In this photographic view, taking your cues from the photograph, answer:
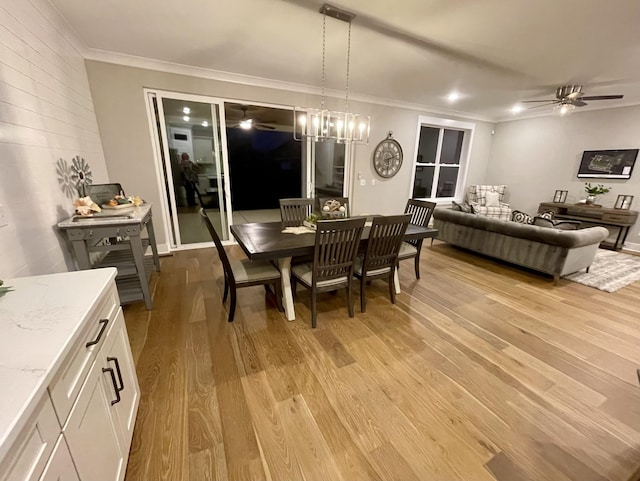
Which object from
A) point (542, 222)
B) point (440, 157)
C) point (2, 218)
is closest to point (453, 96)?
point (440, 157)

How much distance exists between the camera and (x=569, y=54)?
2904 millimetres

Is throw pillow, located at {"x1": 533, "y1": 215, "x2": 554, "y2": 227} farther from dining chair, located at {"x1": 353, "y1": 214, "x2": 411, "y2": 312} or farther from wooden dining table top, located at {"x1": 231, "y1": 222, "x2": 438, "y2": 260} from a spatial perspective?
dining chair, located at {"x1": 353, "y1": 214, "x2": 411, "y2": 312}

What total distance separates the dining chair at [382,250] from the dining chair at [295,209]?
1.03m

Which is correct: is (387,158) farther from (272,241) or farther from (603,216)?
(603,216)

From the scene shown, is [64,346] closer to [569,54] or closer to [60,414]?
[60,414]

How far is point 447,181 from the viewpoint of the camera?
6.68 m

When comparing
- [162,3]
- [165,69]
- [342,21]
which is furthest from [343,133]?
[165,69]

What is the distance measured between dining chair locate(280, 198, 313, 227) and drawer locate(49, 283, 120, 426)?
2.18 metres

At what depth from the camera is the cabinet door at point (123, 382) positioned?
1.16 m

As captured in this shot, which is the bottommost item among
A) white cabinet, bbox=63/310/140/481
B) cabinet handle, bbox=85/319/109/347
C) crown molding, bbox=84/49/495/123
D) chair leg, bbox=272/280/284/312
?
chair leg, bbox=272/280/284/312

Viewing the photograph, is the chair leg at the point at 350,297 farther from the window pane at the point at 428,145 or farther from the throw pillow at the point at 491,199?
the throw pillow at the point at 491,199

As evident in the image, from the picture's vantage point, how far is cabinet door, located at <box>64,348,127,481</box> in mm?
813

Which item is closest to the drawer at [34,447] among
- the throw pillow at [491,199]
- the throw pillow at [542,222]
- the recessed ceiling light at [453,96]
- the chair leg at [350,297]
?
the chair leg at [350,297]

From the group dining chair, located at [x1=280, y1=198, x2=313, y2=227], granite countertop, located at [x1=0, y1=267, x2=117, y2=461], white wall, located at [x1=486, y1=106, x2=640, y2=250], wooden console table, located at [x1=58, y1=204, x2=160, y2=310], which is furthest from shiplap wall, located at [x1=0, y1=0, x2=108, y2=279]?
white wall, located at [x1=486, y1=106, x2=640, y2=250]
